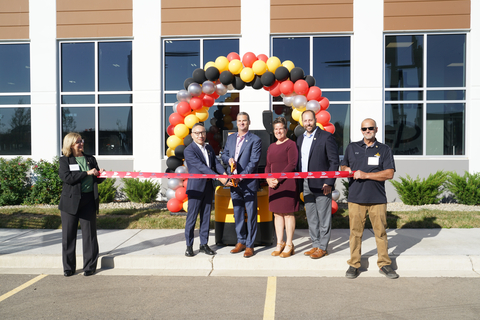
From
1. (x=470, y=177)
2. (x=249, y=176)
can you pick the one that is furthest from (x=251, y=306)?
(x=470, y=177)

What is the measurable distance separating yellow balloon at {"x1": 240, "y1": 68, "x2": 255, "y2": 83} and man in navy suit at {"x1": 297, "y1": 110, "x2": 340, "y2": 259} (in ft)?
8.47

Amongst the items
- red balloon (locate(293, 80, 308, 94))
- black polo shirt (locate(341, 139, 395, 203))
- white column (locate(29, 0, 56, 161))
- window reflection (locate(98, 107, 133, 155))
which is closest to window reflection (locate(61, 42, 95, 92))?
white column (locate(29, 0, 56, 161))

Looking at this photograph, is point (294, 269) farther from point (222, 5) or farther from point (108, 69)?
point (108, 69)

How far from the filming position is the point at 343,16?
10.6m

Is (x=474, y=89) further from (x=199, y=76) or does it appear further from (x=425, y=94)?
(x=199, y=76)

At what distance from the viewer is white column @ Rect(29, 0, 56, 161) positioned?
1127 centimetres

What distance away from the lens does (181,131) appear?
7805 millimetres

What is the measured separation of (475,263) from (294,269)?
254cm

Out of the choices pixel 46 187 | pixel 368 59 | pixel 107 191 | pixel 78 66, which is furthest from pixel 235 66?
pixel 78 66

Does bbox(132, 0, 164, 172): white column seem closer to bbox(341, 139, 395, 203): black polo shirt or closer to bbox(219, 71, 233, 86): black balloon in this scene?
bbox(219, 71, 233, 86): black balloon

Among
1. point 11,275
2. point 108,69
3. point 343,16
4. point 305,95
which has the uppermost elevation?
point 343,16

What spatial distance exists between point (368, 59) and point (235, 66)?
16.7 ft

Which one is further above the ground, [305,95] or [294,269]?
[305,95]

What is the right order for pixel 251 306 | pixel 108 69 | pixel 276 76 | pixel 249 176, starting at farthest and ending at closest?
pixel 108 69, pixel 276 76, pixel 249 176, pixel 251 306
